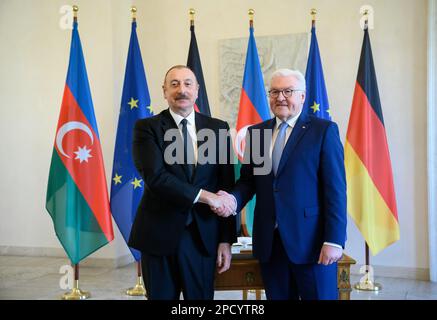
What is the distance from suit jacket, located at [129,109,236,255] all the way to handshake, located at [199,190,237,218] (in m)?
0.05

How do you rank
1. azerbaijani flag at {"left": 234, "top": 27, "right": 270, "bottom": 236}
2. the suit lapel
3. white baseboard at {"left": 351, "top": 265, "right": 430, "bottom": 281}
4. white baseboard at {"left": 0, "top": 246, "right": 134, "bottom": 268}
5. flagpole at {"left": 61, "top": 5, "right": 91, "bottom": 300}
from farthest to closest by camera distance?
white baseboard at {"left": 0, "top": 246, "right": 134, "bottom": 268}, white baseboard at {"left": 351, "top": 265, "right": 430, "bottom": 281}, azerbaijani flag at {"left": 234, "top": 27, "right": 270, "bottom": 236}, flagpole at {"left": 61, "top": 5, "right": 91, "bottom": 300}, the suit lapel

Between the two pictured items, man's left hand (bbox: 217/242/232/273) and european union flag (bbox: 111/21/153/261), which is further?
european union flag (bbox: 111/21/153/261)

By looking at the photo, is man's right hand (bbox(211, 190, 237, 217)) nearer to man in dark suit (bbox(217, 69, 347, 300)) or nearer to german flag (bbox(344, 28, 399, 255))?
man in dark suit (bbox(217, 69, 347, 300))

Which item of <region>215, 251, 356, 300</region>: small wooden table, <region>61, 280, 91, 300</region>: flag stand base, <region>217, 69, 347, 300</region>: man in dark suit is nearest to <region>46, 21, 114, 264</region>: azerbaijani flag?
<region>61, 280, 91, 300</region>: flag stand base

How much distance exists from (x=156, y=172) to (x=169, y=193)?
111 millimetres

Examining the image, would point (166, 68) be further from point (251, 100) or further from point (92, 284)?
point (92, 284)

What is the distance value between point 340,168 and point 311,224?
0.88 feet

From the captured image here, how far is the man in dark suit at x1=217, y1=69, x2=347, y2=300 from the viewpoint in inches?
74.3

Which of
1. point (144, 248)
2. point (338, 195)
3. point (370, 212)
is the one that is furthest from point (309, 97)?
point (144, 248)

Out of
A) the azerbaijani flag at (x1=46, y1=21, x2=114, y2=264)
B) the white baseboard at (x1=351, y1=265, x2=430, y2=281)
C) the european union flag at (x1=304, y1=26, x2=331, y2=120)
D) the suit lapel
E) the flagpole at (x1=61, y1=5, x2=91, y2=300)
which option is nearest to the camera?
the suit lapel

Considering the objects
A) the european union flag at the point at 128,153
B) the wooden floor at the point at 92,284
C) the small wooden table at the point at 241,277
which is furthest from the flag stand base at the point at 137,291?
the small wooden table at the point at 241,277

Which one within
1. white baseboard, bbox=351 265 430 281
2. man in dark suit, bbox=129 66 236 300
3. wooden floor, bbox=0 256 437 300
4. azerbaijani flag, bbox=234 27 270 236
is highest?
azerbaijani flag, bbox=234 27 270 236

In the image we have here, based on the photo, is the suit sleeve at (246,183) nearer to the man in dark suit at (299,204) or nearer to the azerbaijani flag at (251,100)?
the man in dark suit at (299,204)

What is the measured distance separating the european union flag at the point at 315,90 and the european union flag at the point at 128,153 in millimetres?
1448
